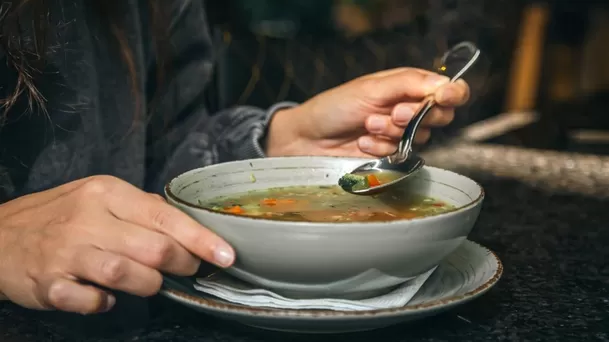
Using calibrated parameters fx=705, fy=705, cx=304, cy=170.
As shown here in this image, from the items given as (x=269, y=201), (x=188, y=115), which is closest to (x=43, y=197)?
(x=269, y=201)

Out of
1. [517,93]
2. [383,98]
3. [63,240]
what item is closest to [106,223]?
[63,240]

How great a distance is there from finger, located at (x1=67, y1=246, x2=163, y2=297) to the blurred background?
1359 millimetres

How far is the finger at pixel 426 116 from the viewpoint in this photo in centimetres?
114

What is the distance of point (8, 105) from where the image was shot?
1010 mm

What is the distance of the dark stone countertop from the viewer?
2.38ft

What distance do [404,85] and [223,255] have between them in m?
0.58

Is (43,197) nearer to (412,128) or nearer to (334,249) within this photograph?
(334,249)

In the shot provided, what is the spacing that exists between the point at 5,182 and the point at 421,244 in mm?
704

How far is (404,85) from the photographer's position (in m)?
1.15

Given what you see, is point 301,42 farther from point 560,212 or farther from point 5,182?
point 5,182

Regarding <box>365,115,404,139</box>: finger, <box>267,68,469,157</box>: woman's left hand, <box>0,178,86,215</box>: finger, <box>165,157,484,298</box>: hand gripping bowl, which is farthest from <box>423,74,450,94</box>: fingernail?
<box>0,178,86,215</box>: finger

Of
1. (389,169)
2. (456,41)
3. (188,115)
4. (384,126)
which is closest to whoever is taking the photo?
(389,169)

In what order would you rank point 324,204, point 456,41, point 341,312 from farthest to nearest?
point 456,41 → point 324,204 → point 341,312

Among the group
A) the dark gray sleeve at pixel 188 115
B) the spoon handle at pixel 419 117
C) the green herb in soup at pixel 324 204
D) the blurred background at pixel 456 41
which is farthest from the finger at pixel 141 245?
the blurred background at pixel 456 41
